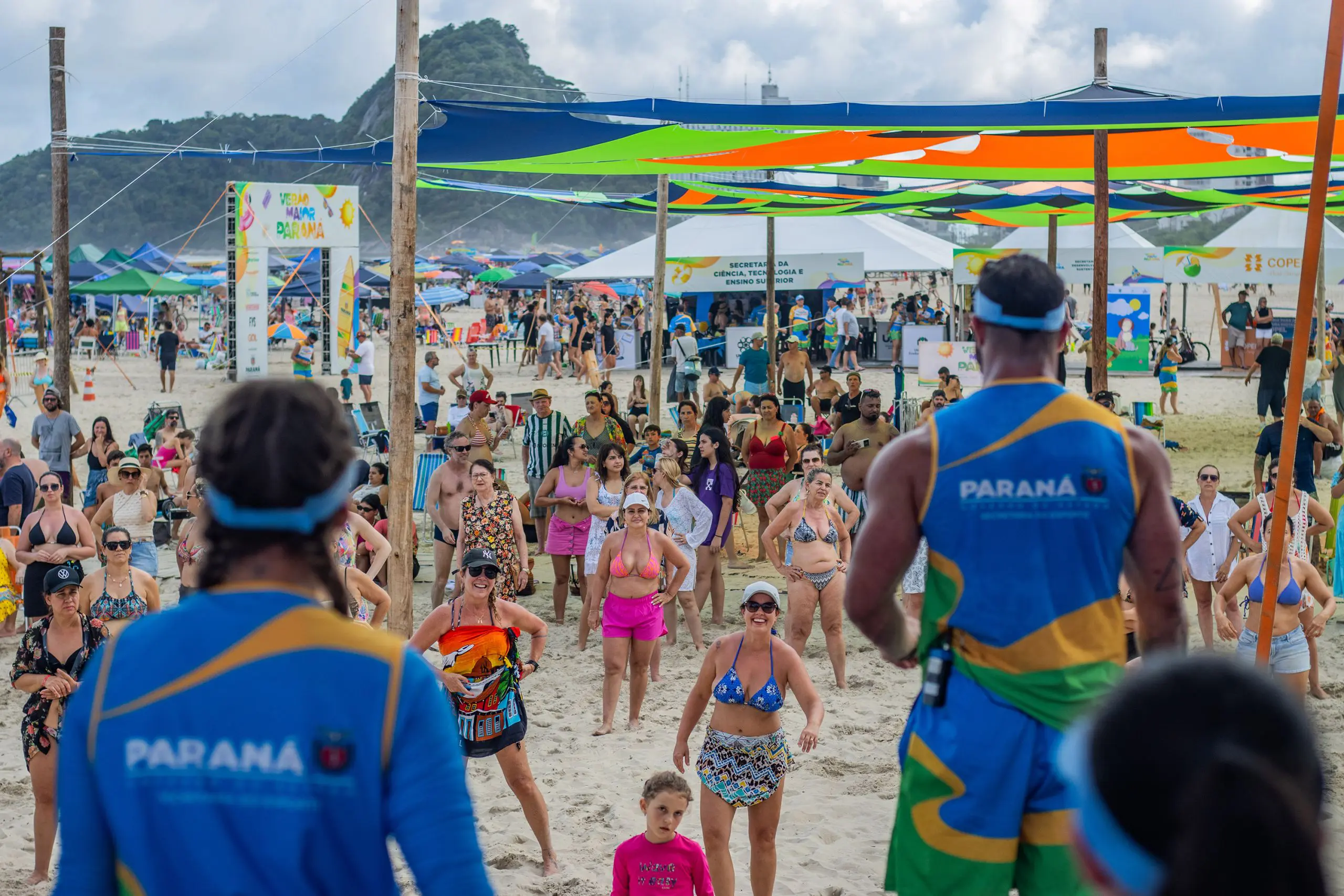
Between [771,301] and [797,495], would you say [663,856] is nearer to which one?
[797,495]

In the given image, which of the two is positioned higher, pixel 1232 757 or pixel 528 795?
pixel 1232 757

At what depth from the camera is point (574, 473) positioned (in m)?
10.5

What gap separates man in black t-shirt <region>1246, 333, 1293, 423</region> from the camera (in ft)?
58.9

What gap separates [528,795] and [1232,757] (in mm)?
5542

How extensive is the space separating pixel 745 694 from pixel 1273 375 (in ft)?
48.6

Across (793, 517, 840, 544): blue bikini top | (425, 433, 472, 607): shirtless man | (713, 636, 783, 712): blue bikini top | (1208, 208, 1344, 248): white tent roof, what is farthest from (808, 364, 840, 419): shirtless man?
(1208, 208, 1344, 248): white tent roof

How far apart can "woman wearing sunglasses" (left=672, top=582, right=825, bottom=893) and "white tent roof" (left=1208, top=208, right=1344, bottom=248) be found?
898 inches

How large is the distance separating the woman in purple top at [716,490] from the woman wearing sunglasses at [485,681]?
4.08 meters

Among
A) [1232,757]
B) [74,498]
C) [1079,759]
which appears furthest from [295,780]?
[74,498]

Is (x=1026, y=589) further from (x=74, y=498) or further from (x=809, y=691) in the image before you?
(x=74, y=498)

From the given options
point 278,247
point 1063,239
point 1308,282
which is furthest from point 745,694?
point 1063,239

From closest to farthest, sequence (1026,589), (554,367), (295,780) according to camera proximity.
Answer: (295,780) → (1026,589) → (554,367)

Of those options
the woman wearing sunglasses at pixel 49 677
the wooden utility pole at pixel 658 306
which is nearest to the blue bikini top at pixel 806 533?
the woman wearing sunglasses at pixel 49 677

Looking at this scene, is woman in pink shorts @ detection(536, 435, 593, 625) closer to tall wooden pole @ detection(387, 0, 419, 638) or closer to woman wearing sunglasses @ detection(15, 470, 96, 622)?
tall wooden pole @ detection(387, 0, 419, 638)
